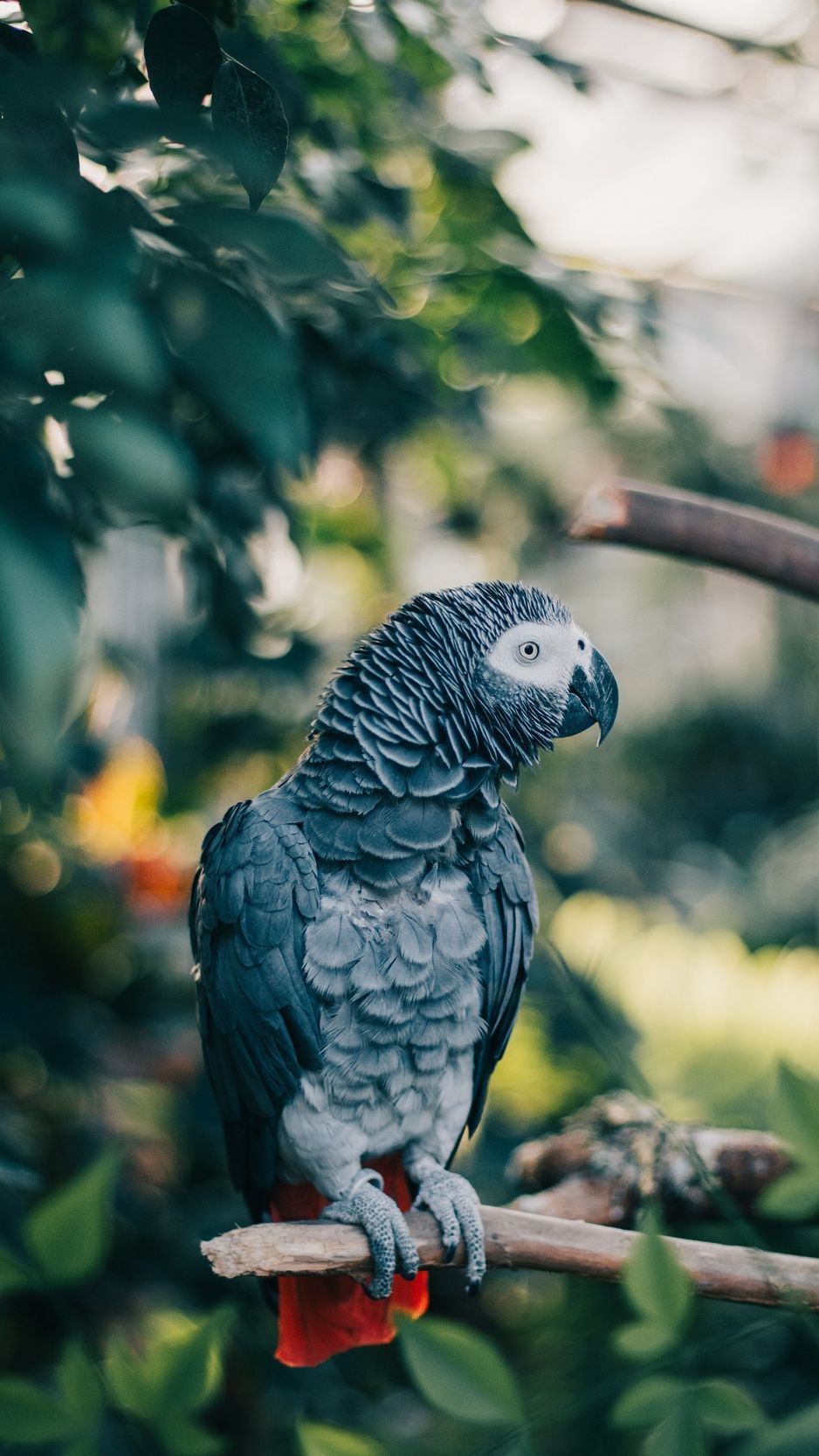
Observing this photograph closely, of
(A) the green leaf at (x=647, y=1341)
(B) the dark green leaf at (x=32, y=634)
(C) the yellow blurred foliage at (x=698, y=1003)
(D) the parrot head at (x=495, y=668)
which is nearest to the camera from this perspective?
(B) the dark green leaf at (x=32, y=634)

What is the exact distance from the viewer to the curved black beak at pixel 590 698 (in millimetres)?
624

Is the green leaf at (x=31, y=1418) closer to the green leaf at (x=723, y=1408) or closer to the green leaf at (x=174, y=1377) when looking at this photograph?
the green leaf at (x=174, y=1377)

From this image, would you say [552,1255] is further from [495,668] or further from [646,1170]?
[495,668]

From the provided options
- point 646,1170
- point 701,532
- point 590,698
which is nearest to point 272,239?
point 590,698

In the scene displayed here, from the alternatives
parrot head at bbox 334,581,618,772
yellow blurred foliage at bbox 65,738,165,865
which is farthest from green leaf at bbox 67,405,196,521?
yellow blurred foliage at bbox 65,738,165,865

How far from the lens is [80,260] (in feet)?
1.04

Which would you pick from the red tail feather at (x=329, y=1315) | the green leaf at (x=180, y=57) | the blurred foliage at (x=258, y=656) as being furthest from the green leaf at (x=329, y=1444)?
the green leaf at (x=180, y=57)

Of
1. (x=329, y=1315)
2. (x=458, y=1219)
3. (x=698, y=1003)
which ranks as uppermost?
(x=458, y=1219)

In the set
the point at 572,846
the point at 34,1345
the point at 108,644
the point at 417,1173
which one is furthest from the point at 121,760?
the point at 572,846

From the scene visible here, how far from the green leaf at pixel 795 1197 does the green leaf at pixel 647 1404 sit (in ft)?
0.34

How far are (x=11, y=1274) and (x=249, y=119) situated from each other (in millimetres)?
602

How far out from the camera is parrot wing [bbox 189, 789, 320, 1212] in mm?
646

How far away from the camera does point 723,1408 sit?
18.7 inches

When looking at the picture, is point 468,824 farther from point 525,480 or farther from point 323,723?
point 525,480
